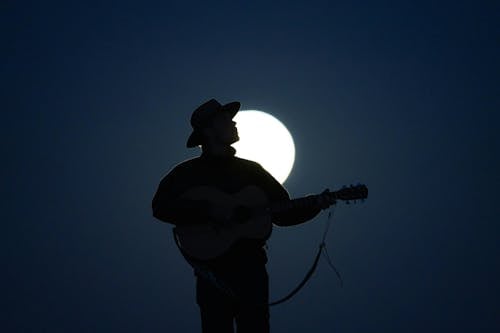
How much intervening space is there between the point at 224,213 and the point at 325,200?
67 centimetres

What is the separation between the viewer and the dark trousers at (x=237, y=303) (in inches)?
125

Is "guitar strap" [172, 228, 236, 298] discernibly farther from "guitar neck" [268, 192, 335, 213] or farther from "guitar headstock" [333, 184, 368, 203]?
"guitar headstock" [333, 184, 368, 203]

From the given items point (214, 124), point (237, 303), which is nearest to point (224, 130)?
point (214, 124)

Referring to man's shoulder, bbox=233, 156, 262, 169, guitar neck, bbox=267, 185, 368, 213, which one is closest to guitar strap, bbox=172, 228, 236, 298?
guitar neck, bbox=267, 185, 368, 213

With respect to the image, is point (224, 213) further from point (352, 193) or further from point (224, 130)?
point (352, 193)

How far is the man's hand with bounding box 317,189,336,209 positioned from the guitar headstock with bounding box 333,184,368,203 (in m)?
0.04

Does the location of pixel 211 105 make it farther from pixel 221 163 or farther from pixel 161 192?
pixel 161 192

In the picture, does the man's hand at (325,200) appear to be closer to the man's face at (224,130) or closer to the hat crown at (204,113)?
the man's face at (224,130)

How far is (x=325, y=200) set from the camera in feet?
11.2

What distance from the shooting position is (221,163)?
371 centimetres

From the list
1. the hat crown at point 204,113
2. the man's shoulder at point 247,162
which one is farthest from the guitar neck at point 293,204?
the hat crown at point 204,113

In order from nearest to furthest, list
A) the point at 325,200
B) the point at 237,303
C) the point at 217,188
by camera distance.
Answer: the point at 237,303
the point at 325,200
the point at 217,188

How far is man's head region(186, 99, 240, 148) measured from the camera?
12.1ft

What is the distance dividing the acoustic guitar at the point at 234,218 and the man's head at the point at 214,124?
0.37 m
